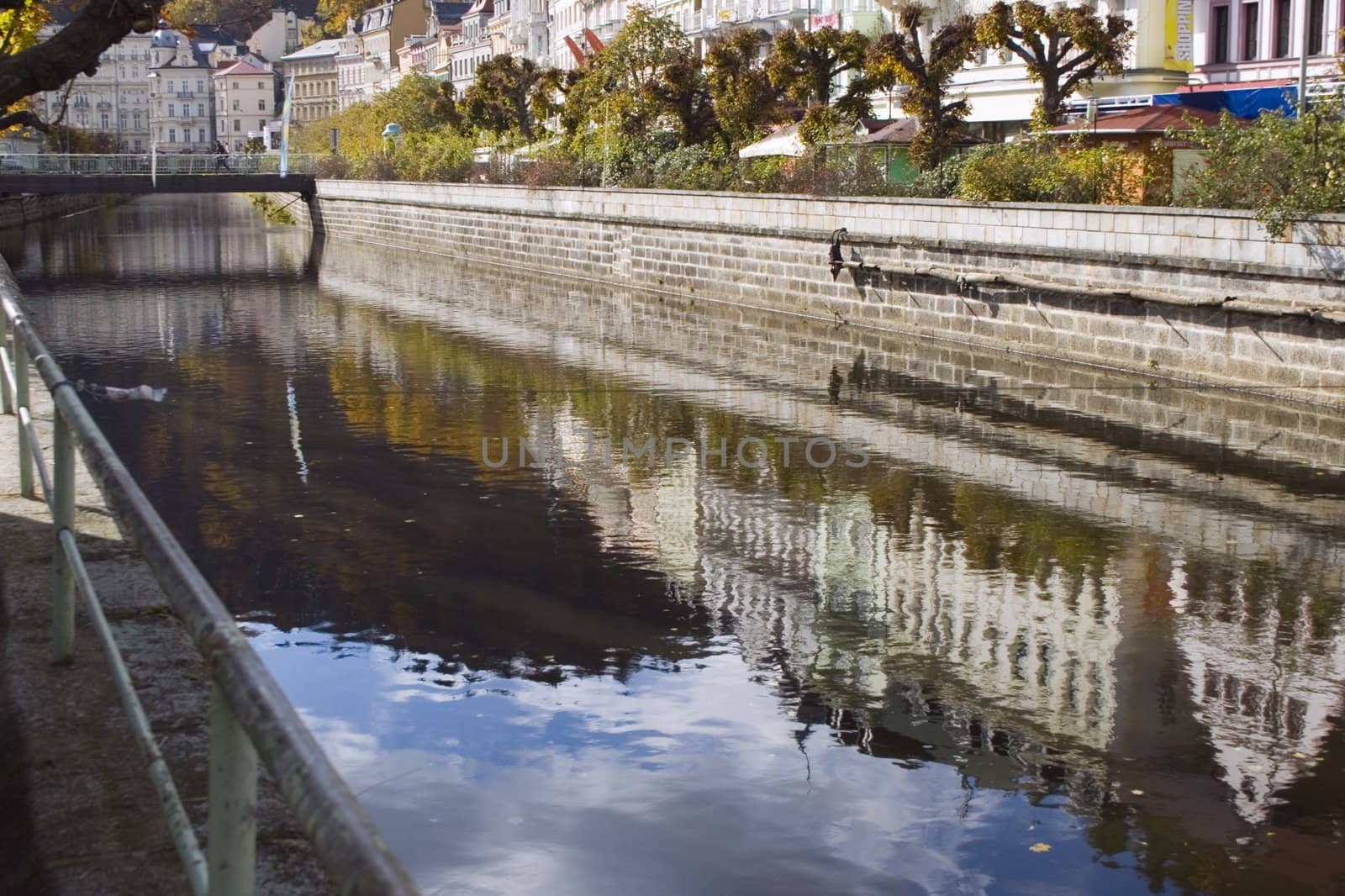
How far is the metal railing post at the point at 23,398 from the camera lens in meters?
8.00

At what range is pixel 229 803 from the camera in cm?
278

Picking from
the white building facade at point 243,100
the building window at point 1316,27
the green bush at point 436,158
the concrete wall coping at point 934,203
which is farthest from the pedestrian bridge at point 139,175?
the white building facade at point 243,100

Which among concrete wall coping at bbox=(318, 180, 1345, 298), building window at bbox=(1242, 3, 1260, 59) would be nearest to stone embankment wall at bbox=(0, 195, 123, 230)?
concrete wall coping at bbox=(318, 180, 1345, 298)

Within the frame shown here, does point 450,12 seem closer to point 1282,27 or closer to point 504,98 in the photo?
point 504,98

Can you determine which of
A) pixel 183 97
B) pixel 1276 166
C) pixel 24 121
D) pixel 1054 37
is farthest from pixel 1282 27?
pixel 183 97

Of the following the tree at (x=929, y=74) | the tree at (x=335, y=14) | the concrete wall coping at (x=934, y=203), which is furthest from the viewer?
the tree at (x=335, y=14)

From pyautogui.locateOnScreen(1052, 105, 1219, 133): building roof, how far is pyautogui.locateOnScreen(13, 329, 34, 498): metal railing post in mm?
25830

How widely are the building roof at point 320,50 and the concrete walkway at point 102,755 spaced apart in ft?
566

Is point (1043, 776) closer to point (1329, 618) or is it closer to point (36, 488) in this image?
point (1329, 618)

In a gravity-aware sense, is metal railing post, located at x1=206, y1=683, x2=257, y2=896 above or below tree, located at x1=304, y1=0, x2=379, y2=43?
below

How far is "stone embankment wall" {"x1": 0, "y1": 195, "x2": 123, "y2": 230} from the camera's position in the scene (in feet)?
233

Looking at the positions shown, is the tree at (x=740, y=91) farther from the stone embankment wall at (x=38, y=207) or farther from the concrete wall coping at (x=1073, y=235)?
the stone embankment wall at (x=38, y=207)

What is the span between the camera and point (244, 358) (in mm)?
25422

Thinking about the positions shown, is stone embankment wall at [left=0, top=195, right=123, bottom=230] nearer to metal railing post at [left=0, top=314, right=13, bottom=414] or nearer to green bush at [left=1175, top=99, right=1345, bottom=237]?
green bush at [left=1175, top=99, right=1345, bottom=237]
